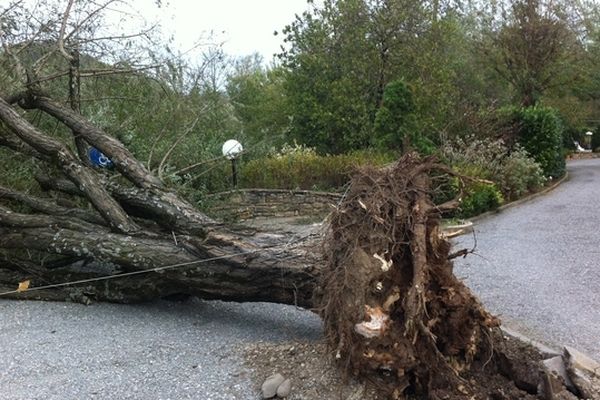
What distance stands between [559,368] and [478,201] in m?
7.03

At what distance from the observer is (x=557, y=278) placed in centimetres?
559

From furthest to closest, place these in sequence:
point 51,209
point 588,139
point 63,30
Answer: point 588,139 → point 63,30 → point 51,209

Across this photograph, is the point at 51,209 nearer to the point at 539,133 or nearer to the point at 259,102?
the point at 539,133

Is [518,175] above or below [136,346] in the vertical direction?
above

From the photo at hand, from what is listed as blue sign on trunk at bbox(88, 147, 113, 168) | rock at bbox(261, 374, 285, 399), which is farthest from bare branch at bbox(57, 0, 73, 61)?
rock at bbox(261, 374, 285, 399)

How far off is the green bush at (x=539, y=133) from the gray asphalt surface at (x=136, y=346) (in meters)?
11.3

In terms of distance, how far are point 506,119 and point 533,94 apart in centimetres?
682

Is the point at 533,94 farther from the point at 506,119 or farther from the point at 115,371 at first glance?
the point at 115,371

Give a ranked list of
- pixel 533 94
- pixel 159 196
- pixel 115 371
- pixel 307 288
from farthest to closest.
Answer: pixel 533 94
pixel 159 196
pixel 307 288
pixel 115 371

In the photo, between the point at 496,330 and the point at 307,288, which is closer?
the point at 496,330

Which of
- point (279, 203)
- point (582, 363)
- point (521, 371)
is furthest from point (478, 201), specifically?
point (521, 371)

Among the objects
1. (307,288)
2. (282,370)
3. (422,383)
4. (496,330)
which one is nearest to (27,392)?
(282,370)

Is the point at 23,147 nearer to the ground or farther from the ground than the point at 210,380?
farther from the ground

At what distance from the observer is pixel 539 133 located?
13.6 meters
